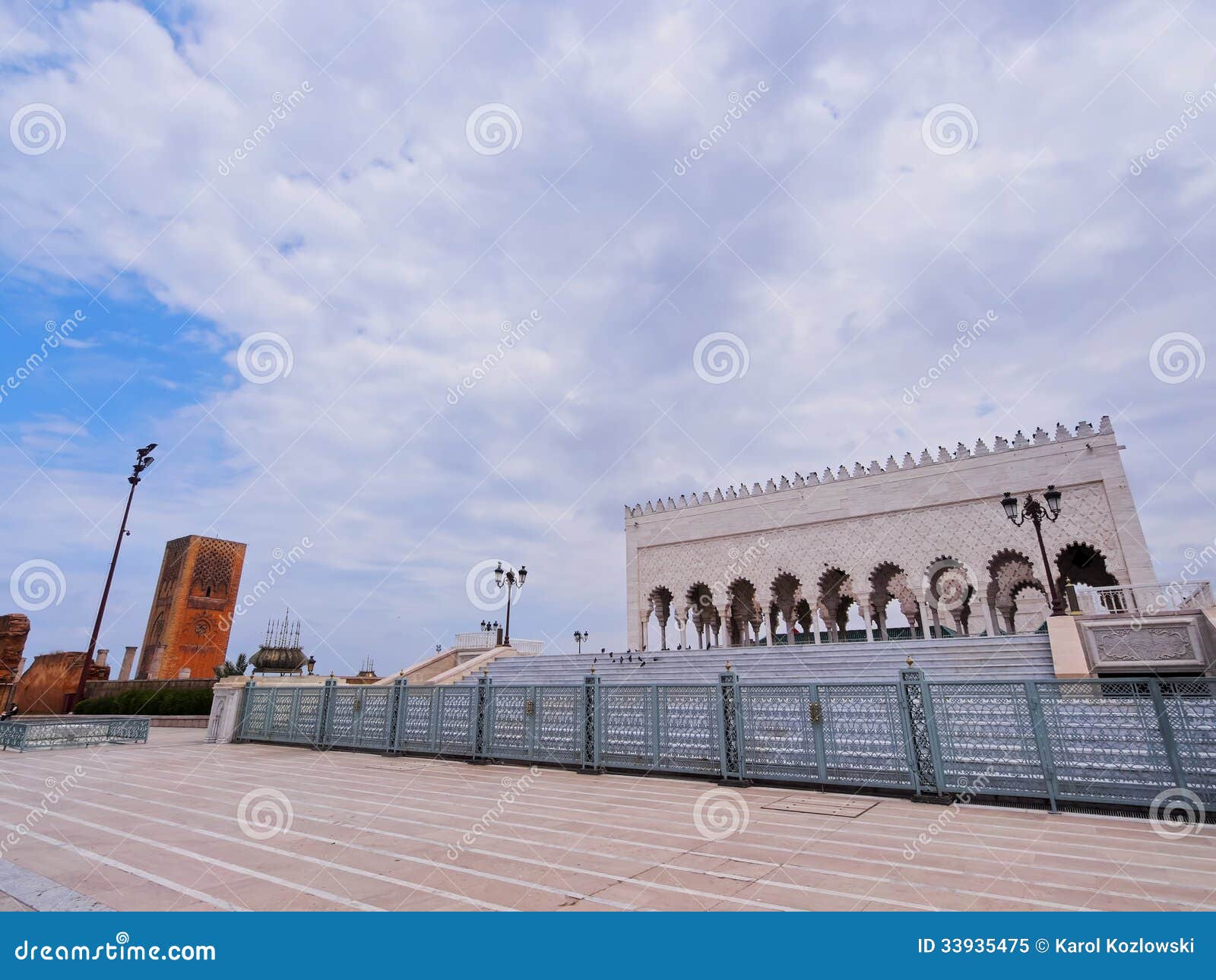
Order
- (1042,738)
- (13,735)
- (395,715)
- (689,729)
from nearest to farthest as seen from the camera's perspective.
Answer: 1. (1042,738)
2. (689,729)
3. (395,715)
4. (13,735)

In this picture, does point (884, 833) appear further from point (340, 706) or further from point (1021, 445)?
point (1021, 445)

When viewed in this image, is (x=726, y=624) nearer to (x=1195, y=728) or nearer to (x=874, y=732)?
(x=874, y=732)

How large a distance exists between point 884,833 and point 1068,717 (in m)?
2.35

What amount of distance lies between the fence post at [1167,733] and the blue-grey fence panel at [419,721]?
8.48 m

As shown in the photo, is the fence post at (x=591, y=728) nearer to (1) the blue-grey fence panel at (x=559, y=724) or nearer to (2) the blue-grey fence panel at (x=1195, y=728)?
(1) the blue-grey fence panel at (x=559, y=724)

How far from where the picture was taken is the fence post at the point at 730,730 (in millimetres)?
6758

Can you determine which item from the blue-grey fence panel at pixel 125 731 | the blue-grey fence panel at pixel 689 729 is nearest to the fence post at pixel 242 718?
the blue-grey fence panel at pixel 125 731

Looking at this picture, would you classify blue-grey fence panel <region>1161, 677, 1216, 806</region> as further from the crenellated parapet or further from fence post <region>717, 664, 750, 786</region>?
the crenellated parapet

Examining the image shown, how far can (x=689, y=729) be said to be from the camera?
24.0 ft

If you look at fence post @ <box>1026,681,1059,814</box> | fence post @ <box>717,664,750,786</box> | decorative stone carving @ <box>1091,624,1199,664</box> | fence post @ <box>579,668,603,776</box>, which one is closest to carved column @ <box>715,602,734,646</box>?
decorative stone carving @ <box>1091,624,1199,664</box>

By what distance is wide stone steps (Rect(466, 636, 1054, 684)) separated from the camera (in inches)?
436

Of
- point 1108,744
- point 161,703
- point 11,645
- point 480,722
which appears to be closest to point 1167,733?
point 1108,744

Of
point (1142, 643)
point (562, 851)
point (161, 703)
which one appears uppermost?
point (1142, 643)

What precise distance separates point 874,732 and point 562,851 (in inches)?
146
